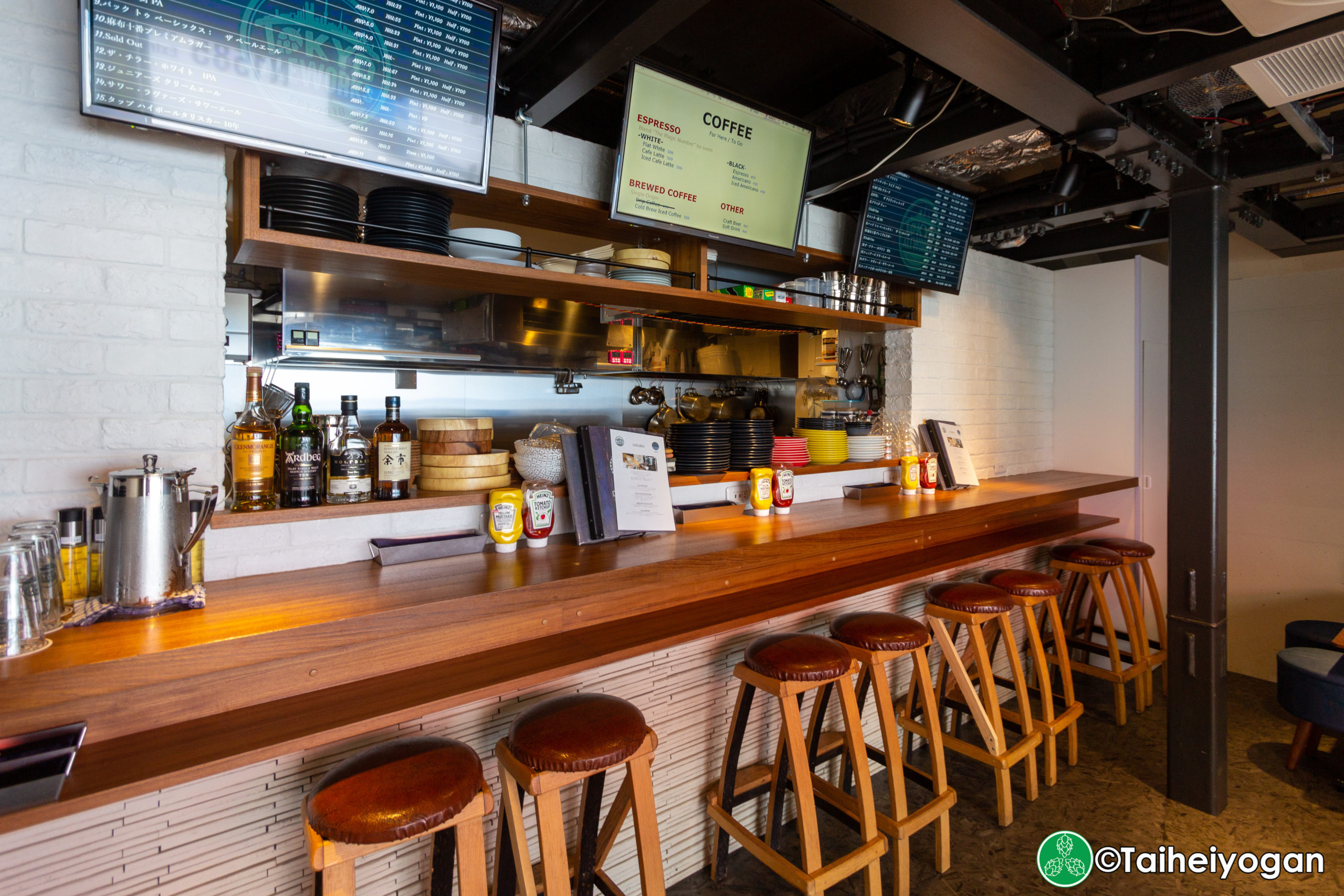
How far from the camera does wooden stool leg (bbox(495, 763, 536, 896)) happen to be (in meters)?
1.49

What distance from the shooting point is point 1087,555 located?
3.48m

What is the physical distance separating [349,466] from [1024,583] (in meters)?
2.76

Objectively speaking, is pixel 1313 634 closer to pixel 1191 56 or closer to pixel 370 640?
pixel 1191 56

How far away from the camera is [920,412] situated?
3549 mm

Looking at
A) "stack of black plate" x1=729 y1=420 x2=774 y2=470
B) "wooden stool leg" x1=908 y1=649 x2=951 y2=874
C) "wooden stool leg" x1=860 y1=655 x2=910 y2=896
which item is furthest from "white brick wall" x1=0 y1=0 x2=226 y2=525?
"wooden stool leg" x1=908 y1=649 x2=951 y2=874

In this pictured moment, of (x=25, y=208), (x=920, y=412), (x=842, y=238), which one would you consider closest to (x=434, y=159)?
(x=25, y=208)

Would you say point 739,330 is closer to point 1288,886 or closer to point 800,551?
point 800,551

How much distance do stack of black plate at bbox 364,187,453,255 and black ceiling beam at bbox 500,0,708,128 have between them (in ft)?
1.77

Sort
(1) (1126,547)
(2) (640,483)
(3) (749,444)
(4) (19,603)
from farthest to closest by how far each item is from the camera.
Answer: (1) (1126,547) → (3) (749,444) → (2) (640,483) → (4) (19,603)

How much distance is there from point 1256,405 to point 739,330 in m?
3.40

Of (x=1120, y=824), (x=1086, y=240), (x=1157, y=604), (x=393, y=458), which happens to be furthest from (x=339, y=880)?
(x=1086, y=240)

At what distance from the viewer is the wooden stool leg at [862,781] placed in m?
1.96

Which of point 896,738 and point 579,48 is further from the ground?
point 579,48

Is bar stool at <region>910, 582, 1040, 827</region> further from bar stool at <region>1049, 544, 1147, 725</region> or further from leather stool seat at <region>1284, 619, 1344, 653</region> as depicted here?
leather stool seat at <region>1284, 619, 1344, 653</region>
